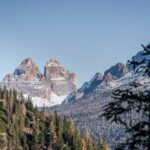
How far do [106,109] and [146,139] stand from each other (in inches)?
80.8

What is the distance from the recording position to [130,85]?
2470 centimetres

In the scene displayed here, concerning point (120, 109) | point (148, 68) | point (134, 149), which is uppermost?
point (148, 68)

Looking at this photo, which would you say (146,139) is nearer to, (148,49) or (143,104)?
(143,104)

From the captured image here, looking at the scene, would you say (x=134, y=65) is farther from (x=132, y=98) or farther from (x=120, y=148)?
(x=120, y=148)

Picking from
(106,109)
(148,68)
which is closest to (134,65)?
(148,68)

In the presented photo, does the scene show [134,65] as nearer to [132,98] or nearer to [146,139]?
[132,98]

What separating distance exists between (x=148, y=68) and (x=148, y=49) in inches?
32.2

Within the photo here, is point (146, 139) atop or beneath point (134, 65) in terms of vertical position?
beneath

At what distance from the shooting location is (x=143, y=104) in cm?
2423

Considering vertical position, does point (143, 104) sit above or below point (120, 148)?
above

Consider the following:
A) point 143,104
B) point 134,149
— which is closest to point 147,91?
point 143,104

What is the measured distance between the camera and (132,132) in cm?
2411

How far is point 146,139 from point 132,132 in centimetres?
64

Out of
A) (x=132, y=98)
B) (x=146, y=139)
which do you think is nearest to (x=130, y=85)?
(x=132, y=98)
